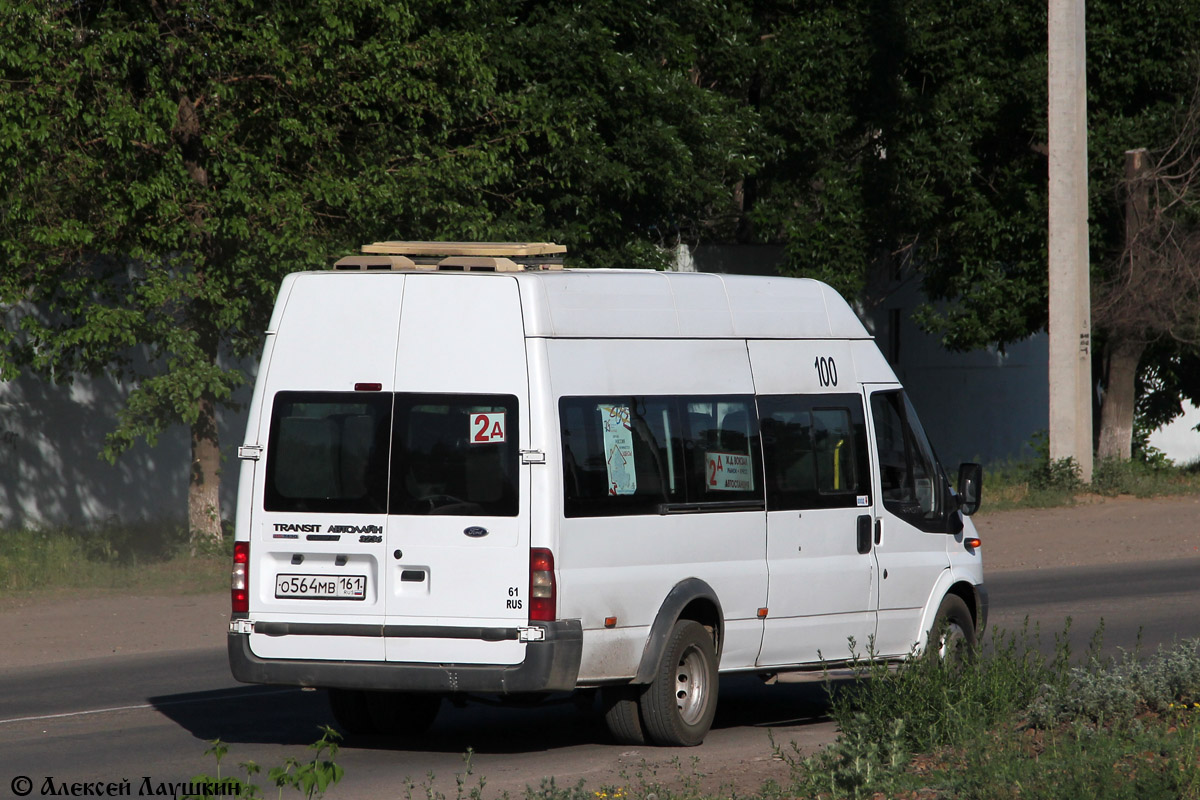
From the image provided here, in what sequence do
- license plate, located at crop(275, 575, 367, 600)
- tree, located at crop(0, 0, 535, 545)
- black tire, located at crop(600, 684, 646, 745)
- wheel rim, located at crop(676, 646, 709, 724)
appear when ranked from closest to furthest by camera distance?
1. license plate, located at crop(275, 575, 367, 600)
2. black tire, located at crop(600, 684, 646, 745)
3. wheel rim, located at crop(676, 646, 709, 724)
4. tree, located at crop(0, 0, 535, 545)

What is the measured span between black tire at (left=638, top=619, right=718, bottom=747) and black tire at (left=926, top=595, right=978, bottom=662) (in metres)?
1.27

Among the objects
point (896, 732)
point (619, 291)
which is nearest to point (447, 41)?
point (619, 291)

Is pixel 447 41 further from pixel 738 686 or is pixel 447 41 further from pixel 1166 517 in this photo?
pixel 1166 517

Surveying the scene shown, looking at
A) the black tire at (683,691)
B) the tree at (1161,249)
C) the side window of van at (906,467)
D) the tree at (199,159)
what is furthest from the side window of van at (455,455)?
the tree at (1161,249)

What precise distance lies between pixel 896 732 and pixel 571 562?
6.10 ft

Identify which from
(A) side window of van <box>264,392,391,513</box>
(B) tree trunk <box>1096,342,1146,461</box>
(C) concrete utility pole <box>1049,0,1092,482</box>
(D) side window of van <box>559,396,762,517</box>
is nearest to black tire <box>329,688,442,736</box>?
(A) side window of van <box>264,392,391,513</box>

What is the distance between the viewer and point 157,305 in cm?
1677

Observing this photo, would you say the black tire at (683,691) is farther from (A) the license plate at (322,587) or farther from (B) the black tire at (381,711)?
(A) the license plate at (322,587)

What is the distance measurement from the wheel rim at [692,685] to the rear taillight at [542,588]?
109cm

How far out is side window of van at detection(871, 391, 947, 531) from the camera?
9.77 m

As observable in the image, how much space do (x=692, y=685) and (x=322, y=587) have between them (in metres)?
2.12

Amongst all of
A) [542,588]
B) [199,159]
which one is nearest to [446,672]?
[542,588]

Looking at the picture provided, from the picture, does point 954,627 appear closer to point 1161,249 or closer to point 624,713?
point 624,713

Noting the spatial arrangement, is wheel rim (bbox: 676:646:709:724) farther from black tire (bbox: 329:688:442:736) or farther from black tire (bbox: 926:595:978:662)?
black tire (bbox: 329:688:442:736)
